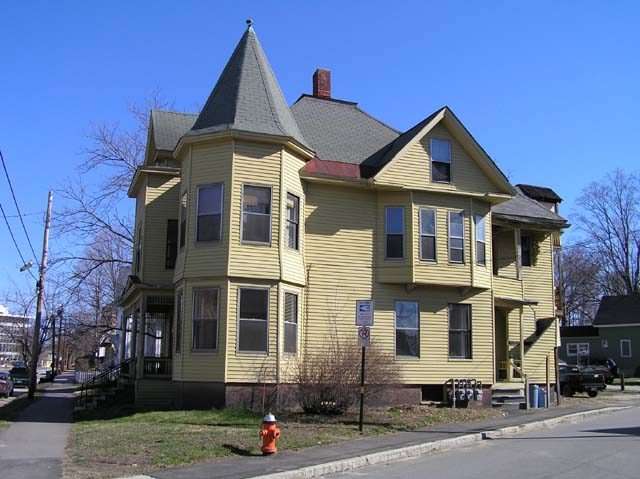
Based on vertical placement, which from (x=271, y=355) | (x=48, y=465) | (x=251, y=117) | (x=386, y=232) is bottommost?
(x=48, y=465)

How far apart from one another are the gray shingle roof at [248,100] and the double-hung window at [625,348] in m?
44.8

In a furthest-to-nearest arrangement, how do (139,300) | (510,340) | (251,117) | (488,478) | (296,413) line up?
(510,340) < (139,300) < (251,117) < (296,413) < (488,478)

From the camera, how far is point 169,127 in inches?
952

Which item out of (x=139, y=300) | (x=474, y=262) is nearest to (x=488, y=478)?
(x=474, y=262)

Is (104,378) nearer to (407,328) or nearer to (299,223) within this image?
(299,223)

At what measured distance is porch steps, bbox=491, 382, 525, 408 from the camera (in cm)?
2191

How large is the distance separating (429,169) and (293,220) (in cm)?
497

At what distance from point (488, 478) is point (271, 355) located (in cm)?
878

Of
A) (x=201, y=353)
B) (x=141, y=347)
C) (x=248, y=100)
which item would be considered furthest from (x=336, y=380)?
(x=248, y=100)

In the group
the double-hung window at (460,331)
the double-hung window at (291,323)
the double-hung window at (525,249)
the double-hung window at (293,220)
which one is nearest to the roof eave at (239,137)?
the double-hung window at (293,220)

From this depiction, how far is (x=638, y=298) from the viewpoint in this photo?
5522 centimetres

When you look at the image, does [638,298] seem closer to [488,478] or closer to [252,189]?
[252,189]

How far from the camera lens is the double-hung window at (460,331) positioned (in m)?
21.7

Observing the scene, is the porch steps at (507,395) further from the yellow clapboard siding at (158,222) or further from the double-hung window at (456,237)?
the yellow clapboard siding at (158,222)
